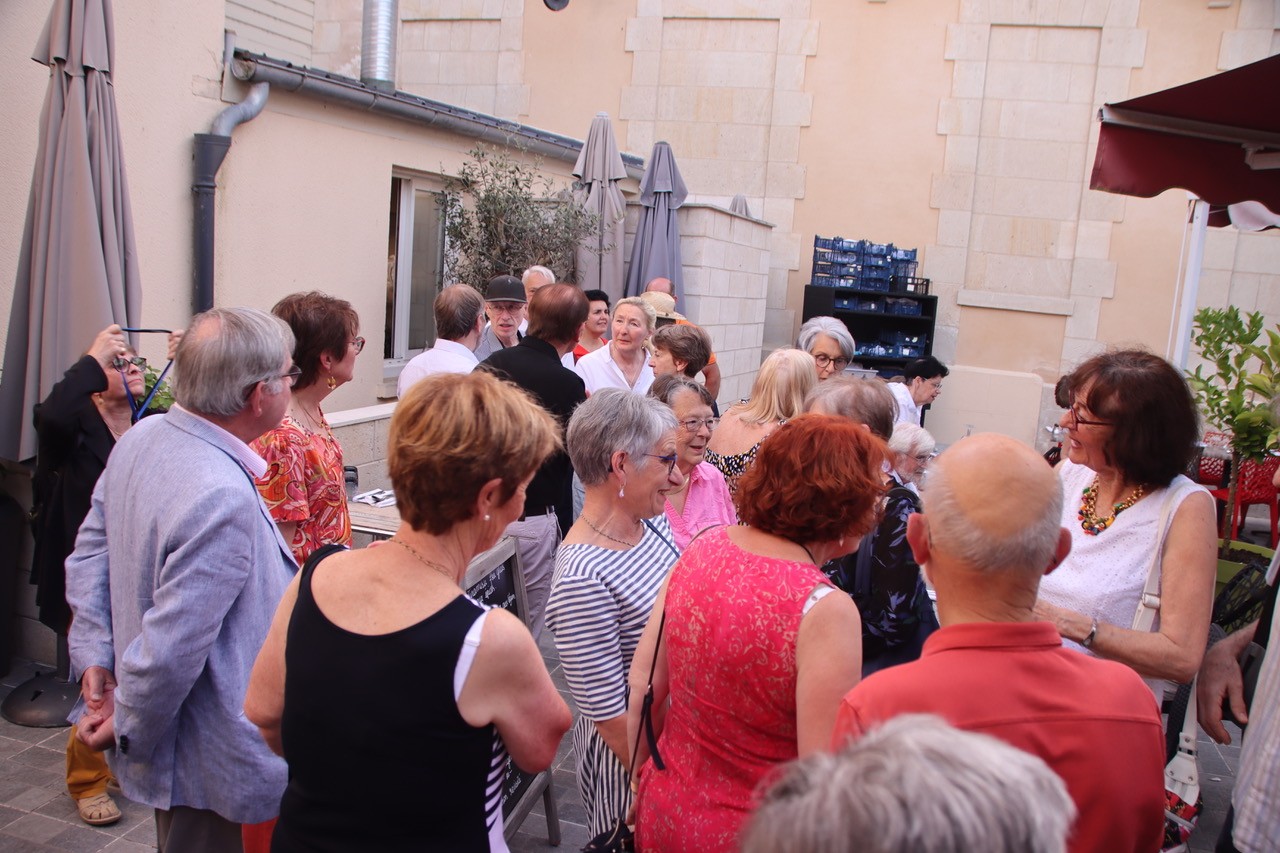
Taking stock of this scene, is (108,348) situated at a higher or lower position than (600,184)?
lower

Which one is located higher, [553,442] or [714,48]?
[714,48]

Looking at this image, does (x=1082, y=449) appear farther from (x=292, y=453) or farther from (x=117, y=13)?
(x=117, y=13)

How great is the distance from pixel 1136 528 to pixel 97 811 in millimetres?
3613

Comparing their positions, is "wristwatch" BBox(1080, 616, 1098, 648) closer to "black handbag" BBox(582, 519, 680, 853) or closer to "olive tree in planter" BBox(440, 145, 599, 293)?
"black handbag" BBox(582, 519, 680, 853)

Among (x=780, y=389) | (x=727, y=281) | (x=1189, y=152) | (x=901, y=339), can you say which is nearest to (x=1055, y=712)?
(x=780, y=389)

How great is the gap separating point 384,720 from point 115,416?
281 cm

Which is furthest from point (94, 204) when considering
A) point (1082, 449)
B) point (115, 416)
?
point (1082, 449)

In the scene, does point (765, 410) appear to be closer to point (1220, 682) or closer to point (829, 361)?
point (829, 361)

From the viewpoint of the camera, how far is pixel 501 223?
9.23 meters

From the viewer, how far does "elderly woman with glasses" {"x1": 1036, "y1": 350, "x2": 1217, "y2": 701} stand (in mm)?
2414

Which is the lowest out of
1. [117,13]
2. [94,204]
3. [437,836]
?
[437,836]

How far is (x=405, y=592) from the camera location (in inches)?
67.7

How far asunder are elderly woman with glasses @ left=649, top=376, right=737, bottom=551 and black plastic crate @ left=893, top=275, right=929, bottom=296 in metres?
9.27

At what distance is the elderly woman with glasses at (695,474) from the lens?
370 centimetres
